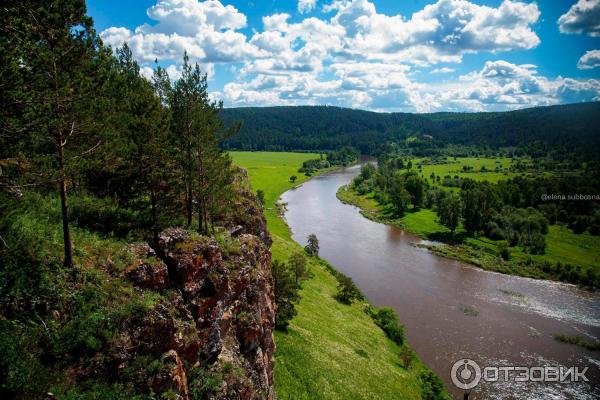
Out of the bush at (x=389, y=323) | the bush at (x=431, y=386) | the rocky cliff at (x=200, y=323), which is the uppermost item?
the rocky cliff at (x=200, y=323)

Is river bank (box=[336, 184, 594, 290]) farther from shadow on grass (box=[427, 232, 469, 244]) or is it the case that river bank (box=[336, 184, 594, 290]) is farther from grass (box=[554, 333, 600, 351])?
grass (box=[554, 333, 600, 351])

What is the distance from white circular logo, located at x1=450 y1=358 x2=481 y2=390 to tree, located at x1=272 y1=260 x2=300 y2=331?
18527mm

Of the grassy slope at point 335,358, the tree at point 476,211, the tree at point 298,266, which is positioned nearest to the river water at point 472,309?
the grassy slope at point 335,358

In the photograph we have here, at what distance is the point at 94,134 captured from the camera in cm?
1769

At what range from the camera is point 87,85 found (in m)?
15.0

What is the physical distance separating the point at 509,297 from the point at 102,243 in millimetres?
58473

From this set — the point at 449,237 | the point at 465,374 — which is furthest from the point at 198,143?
the point at 449,237

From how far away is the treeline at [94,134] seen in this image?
43.7 ft

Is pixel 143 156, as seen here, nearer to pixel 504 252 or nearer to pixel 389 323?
pixel 389 323

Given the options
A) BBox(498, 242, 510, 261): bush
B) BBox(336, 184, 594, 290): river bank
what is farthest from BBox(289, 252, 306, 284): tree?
BBox(498, 242, 510, 261): bush

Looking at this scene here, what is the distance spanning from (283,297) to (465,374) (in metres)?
21.5

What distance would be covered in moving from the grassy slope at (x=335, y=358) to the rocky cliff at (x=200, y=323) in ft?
15.6

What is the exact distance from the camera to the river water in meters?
38.8

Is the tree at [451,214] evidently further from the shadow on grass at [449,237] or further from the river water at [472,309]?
the river water at [472,309]
